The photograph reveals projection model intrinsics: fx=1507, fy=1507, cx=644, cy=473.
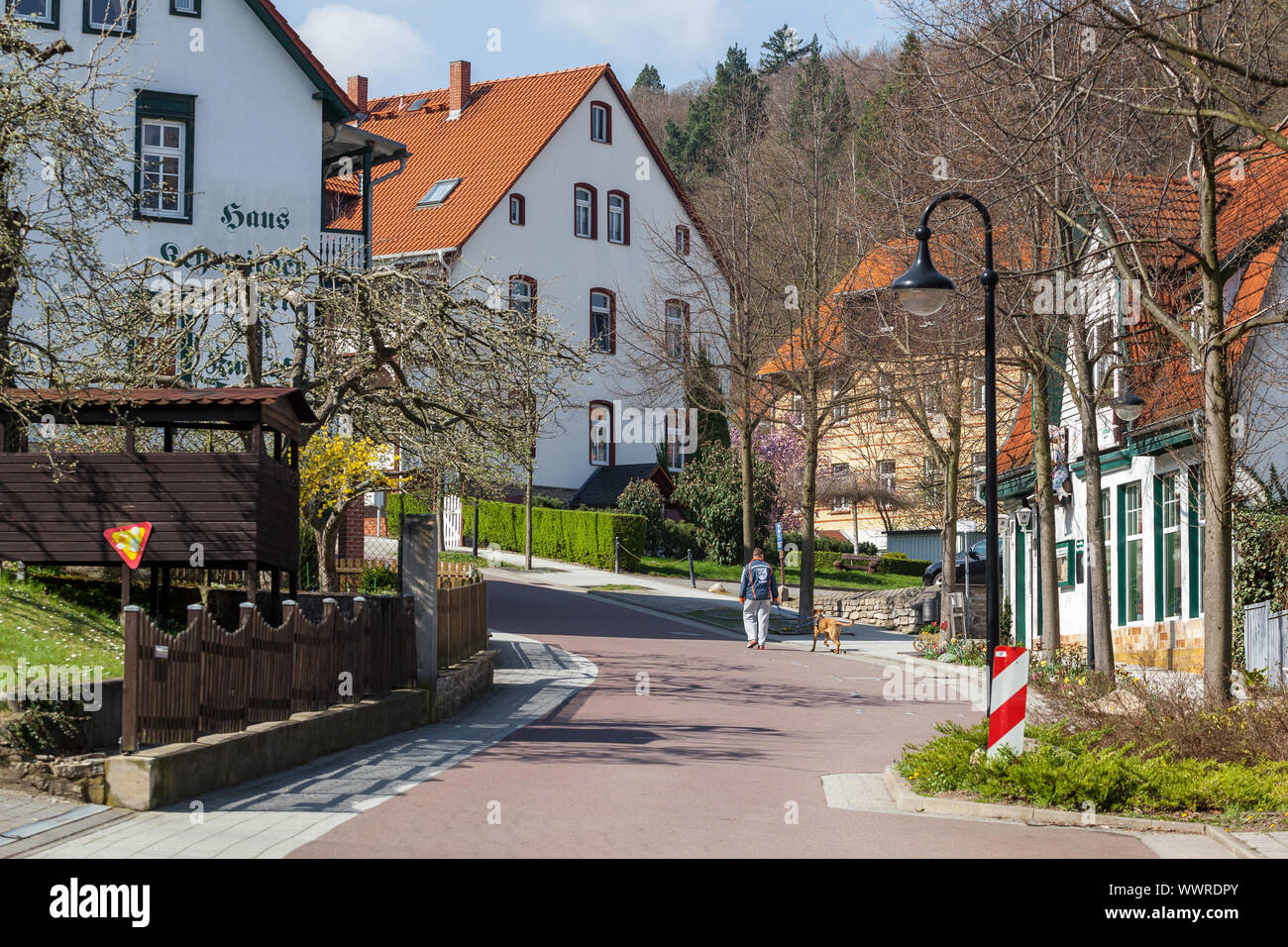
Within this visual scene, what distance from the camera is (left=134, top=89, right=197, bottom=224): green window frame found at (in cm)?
2630

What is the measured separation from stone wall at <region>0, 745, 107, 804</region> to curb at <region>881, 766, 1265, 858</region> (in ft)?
18.5

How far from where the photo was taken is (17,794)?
9945mm

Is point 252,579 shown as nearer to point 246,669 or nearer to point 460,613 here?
point 246,669

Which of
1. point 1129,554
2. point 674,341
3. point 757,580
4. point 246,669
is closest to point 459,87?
point 674,341

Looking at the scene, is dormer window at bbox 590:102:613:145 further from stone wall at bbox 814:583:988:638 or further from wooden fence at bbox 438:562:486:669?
wooden fence at bbox 438:562:486:669

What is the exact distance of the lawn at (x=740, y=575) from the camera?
4797cm

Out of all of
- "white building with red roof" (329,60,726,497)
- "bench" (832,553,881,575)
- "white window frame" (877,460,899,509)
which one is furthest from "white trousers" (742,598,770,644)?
"white window frame" (877,460,899,509)

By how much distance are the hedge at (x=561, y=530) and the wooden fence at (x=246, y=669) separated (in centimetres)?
2991

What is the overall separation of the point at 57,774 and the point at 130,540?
563 centimetres

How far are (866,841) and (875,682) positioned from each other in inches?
566


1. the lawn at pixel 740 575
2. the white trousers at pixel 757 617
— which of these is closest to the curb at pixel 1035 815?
the white trousers at pixel 757 617

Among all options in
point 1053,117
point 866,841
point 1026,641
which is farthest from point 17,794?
point 1026,641

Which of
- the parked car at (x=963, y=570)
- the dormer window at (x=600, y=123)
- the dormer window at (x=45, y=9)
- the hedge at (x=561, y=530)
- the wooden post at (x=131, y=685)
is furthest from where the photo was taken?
the dormer window at (x=600, y=123)

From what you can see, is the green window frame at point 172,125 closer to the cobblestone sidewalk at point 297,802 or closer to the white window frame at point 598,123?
the cobblestone sidewalk at point 297,802
